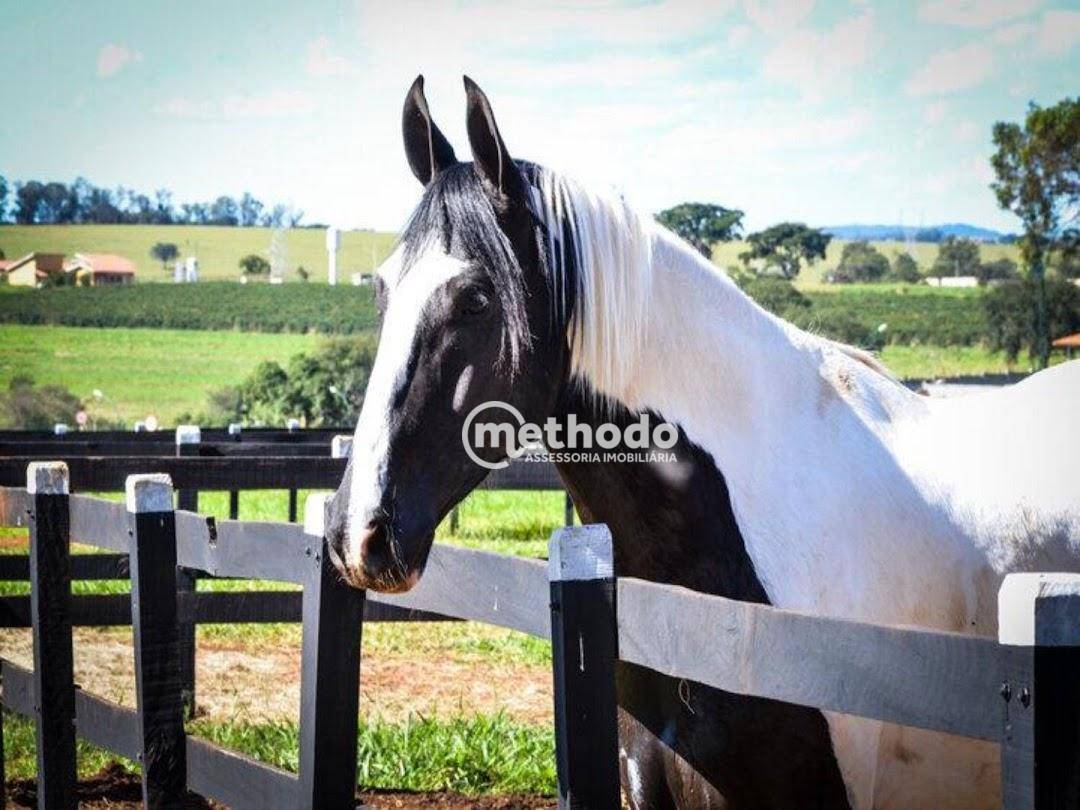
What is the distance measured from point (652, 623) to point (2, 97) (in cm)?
9087

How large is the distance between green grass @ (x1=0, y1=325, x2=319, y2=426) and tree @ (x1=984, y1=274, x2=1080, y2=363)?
29.7 metres

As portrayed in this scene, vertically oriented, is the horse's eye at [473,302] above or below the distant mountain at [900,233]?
below

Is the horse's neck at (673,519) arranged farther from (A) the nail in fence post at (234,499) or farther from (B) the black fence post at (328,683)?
(A) the nail in fence post at (234,499)

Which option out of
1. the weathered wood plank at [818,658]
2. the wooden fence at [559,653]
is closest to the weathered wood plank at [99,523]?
the wooden fence at [559,653]

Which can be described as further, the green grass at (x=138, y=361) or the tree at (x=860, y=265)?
the tree at (x=860, y=265)

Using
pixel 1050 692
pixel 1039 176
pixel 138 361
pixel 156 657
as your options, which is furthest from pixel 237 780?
pixel 138 361

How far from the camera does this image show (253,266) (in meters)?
76.8

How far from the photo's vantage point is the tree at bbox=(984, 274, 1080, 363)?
152 ft

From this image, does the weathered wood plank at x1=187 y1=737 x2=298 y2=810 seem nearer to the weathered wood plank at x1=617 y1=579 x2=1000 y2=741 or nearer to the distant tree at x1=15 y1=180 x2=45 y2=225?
the weathered wood plank at x1=617 y1=579 x2=1000 y2=741

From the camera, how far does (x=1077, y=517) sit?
3.12 metres

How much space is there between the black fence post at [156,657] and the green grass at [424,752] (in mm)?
1278

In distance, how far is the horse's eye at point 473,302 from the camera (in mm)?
2742

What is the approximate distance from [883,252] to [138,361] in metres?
44.3

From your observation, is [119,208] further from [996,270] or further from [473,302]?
[473,302]
